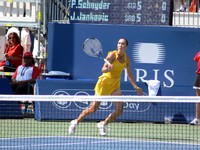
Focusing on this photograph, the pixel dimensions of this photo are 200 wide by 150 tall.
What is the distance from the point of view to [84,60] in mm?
15648

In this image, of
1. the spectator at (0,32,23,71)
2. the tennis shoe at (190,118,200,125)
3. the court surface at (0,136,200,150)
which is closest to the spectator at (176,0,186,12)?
the spectator at (0,32,23,71)

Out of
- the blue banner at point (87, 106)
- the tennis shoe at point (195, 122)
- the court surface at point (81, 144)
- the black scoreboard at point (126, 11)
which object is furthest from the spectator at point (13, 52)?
the court surface at point (81, 144)

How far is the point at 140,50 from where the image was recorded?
1540 cm

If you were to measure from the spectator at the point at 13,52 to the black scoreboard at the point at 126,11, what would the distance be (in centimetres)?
159

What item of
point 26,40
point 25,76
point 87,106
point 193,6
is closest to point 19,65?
point 25,76

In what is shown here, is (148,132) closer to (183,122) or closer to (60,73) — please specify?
(183,122)

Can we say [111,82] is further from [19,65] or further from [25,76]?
[19,65]

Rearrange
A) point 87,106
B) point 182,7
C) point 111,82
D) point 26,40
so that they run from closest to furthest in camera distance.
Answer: point 111,82 → point 87,106 → point 26,40 → point 182,7

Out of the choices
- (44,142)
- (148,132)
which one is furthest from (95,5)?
(44,142)

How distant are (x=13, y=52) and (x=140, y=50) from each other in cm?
259

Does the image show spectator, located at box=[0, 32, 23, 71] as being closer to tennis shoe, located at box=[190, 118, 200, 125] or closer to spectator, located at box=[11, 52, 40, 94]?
Result: spectator, located at box=[11, 52, 40, 94]

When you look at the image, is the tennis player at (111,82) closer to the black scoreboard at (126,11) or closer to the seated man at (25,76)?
the seated man at (25,76)

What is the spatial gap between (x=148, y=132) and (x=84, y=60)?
11.0ft

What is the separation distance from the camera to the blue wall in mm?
15344
